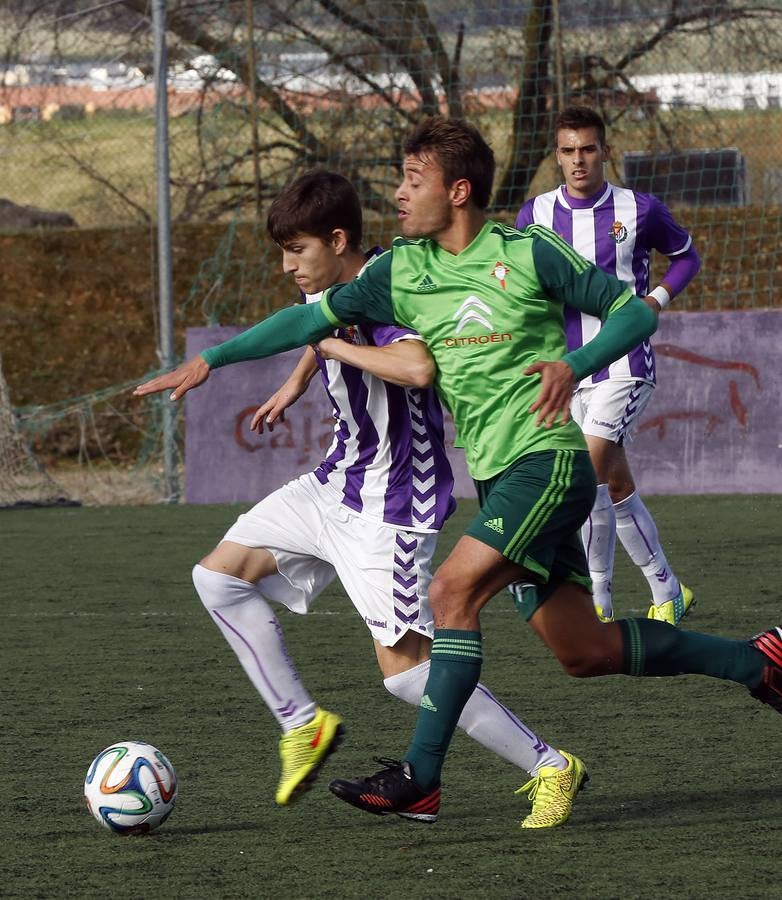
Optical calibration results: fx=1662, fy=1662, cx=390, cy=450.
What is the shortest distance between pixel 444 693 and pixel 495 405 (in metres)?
0.66

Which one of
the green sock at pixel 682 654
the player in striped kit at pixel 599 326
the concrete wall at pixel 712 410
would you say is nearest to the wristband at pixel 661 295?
the player in striped kit at pixel 599 326

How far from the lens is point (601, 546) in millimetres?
6473

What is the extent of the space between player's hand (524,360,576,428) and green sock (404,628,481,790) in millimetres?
530

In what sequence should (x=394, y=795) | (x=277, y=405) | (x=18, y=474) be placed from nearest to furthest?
1. (x=394, y=795)
2. (x=277, y=405)
3. (x=18, y=474)

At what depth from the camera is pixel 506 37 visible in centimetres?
1304

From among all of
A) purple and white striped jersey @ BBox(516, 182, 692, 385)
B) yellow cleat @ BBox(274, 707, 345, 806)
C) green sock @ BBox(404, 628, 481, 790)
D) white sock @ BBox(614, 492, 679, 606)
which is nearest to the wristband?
purple and white striped jersey @ BBox(516, 182, 692, 385)

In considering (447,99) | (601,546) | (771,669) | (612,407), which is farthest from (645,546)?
(447,99)

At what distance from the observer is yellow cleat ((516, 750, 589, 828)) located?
376cm

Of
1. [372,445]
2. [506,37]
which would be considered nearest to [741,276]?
[506,37]

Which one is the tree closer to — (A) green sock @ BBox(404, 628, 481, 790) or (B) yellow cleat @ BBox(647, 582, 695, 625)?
(B) yellow cleat @ BBox(647, 582, 695, 625)

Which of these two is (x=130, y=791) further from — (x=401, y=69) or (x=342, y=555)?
(x=401, y=69)

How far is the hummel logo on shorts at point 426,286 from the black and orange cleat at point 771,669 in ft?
3.72

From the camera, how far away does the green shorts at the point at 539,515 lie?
12.0ft

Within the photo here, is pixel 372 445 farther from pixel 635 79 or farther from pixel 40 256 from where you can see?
pixel 40 256
